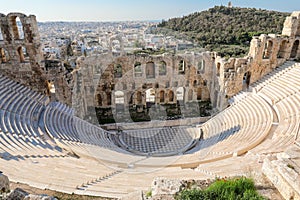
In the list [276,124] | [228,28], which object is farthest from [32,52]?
[228,28]

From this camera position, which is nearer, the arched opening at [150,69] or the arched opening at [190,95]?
the arched opening at [150,69]

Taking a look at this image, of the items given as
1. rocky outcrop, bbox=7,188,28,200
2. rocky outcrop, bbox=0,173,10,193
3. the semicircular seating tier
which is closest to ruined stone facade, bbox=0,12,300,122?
the semicircular seating tier

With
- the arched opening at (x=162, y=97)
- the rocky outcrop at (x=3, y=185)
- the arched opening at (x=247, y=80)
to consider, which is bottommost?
the arched opening at (x=162, y=97)

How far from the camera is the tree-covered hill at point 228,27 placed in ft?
113

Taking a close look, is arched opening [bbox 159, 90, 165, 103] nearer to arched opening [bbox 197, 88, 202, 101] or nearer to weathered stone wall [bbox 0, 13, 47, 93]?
arched opening [bbox 197, 88, 202, 101]

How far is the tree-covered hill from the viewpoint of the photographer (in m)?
34.4

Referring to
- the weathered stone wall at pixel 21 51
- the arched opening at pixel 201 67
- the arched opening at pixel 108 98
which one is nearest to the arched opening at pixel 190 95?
the arched opening at pixel 201 67

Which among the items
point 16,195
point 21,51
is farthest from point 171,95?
point 16,195

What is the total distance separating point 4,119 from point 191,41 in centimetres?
3512

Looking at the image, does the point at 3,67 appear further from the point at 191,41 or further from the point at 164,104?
the point at 191,41

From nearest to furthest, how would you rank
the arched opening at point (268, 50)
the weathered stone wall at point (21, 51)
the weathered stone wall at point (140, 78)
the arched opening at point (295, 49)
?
1. the weathered stone wall at point (21, 51)
2. the arched opening at point (268, 50)
3. the arched opening at point (295, 49)
4. the weathered stone wall at point (140, 78)

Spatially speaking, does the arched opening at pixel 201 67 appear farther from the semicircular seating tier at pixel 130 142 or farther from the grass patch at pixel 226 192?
the grass patch at pixel 226 192

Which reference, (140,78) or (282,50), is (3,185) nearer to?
(140,78)

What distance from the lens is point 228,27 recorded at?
37719 millimetres
